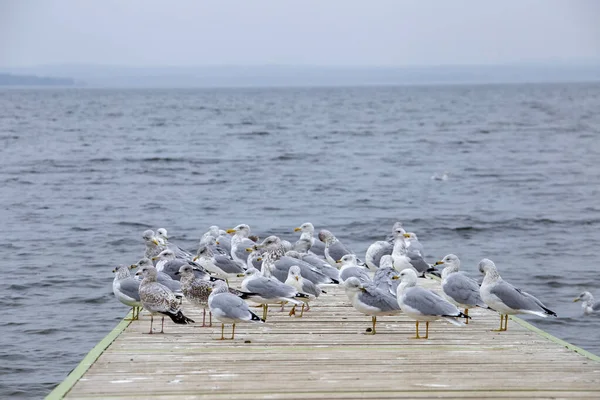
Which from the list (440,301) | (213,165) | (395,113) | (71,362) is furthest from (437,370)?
(395,113)

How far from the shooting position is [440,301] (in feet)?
35.2

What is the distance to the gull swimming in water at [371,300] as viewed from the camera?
1116cm

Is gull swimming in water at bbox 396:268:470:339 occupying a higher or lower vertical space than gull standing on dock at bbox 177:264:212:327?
higher

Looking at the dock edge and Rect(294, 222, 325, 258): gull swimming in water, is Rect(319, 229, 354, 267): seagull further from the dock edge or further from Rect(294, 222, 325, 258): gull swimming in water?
the dock edge

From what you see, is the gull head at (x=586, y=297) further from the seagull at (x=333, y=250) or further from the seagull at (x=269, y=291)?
the seagull at (x=269, y=291)

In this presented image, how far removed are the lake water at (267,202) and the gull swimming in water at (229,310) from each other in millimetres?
3300

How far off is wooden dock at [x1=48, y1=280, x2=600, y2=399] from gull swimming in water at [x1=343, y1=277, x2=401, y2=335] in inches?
9.5

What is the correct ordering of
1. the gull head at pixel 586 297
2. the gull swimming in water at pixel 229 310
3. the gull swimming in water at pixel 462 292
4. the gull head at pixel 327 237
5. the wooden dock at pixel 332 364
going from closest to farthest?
the wooden dock at pixel 332 364, the gull swimming in water at pixel 229 310, the gull swimming in water at pixel 462 292, the gull head at pixel 327 237, the gull head at pixel 586 297

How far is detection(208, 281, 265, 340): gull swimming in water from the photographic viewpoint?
1070 cm

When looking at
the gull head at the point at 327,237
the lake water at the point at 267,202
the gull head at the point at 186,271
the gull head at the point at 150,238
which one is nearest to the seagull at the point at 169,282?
the gull head at the point at 186,271

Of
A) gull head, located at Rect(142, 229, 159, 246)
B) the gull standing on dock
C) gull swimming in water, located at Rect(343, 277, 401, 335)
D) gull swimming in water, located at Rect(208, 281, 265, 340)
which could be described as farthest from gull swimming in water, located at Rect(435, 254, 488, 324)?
gull head, located at Rect(142, 229, 159, 246)

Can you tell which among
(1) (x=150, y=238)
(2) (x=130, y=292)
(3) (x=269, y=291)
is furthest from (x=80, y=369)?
(1) (x=150, y=238)

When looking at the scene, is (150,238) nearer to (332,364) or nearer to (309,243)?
(309,243)

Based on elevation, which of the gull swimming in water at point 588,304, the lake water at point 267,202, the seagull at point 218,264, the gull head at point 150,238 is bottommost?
the lake water at point 267,202
